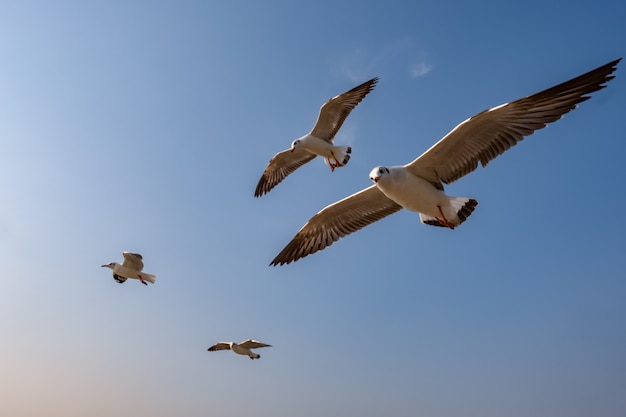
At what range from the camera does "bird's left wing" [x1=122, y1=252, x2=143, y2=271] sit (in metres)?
16.2

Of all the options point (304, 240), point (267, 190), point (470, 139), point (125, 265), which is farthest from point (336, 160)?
point (470, 139)

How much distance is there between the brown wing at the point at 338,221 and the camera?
11664 mm

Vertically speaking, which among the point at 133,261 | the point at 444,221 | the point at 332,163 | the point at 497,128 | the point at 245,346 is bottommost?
the point at 444,221

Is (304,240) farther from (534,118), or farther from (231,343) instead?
(231,343)

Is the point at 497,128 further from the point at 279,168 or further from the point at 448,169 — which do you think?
the point at 279,168

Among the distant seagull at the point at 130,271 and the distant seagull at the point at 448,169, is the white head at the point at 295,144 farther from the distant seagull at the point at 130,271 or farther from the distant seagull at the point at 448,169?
the distant seagull at the point at 448,169

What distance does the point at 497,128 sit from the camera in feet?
31.2

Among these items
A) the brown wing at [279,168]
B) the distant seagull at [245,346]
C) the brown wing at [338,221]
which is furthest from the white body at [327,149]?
the distant seagull at [245,346]

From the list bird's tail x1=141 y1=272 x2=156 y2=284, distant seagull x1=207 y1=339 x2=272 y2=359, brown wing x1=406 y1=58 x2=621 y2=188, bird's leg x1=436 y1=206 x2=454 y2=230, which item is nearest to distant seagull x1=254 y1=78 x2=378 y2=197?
bird's tail x1=141 y1=272 x2=156 y2=284

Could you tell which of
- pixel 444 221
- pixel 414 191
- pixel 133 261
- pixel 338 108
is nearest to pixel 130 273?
pixel 133 261

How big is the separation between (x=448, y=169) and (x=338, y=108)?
699cm

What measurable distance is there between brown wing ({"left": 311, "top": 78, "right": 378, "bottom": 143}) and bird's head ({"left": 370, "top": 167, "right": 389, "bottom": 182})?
6.71 m

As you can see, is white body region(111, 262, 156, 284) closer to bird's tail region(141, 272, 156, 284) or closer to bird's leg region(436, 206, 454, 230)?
bird's tail region(141, 272, 156, 284)

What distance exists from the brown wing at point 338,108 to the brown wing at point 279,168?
4.36ft
